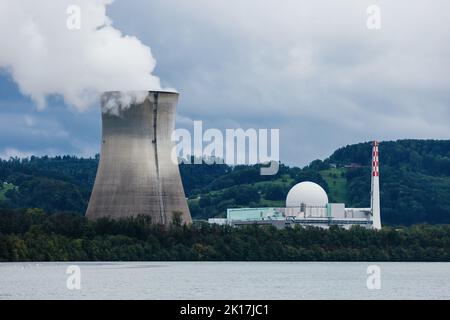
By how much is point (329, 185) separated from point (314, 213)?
5140 cm

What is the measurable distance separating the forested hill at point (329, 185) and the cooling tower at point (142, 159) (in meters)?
58.9

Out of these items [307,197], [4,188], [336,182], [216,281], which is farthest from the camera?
[336,182]

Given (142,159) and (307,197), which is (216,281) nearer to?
(142,159)

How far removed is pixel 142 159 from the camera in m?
69.7

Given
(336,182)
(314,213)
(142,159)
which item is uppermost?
(336,182)

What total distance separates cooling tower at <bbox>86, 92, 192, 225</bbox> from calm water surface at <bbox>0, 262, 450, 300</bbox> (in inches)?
142

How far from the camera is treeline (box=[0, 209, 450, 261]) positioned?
69.9 m

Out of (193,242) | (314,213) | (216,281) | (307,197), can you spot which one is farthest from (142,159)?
(307,197)

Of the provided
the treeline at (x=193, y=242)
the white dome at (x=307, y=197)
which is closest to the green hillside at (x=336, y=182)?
the white dome at (x=307, y=197)

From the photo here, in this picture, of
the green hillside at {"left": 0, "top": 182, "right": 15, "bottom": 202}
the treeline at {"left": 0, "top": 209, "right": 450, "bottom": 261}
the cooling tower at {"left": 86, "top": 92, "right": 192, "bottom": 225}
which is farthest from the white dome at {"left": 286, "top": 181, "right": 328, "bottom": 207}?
the green hillside at {"left": 0, "top": 182, "right": 15, "bottom": 202}

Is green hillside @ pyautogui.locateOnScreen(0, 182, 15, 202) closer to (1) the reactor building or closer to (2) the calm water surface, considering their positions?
(1) the reactor building
